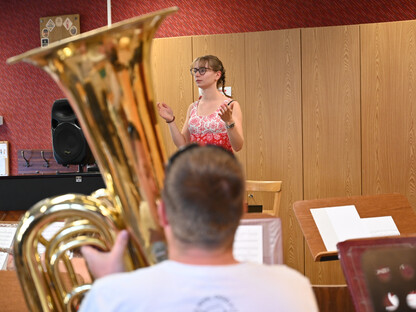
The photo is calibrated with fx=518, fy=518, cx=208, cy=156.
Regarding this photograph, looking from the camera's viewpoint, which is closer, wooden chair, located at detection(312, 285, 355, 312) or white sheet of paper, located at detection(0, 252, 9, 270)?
wooden chair, located at detection(312, 285, 355, 312)

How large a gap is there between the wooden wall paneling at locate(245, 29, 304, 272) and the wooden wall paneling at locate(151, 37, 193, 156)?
0.49m

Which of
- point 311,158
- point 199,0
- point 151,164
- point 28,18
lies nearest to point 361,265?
point 151,164

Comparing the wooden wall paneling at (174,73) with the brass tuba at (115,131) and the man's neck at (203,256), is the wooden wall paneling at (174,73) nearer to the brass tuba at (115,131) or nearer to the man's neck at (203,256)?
the brass tuba at (115,131)

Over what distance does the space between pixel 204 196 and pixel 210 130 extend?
2.25m

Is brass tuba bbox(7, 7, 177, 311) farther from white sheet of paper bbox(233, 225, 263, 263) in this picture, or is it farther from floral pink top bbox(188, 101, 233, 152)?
floral pink top bbox(188, 101, 233, 152)

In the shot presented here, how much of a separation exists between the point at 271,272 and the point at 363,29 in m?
3.57

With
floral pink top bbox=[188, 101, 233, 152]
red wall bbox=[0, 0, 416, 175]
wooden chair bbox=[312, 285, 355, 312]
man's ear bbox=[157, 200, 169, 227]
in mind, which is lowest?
wooden chair bbox=[312, 285, 355, 312]

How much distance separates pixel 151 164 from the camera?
85 centimetres

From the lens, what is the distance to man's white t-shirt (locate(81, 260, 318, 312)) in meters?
0.68

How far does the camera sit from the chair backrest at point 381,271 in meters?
1.05

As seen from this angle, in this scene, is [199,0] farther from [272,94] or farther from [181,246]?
[181,246]

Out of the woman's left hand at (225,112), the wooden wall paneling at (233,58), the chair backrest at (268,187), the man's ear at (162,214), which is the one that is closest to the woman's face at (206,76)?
the woman's left hand at (225,112)

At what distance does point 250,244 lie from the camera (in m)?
A: 1.09

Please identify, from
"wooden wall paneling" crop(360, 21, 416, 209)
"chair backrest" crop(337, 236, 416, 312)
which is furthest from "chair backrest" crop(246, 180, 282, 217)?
"wooden wall paneling" crop(360, 21, 416, 209)
